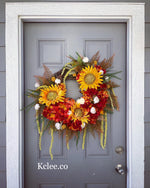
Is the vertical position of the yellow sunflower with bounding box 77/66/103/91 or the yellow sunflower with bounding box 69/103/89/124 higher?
the yellow sunflower with bounding box 77/66/103/91

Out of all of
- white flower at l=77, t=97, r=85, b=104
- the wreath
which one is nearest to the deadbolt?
the wreath

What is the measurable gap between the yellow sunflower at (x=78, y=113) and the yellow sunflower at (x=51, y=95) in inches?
5.0

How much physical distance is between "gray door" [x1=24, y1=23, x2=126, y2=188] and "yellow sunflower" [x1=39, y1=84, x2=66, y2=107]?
0.13 m

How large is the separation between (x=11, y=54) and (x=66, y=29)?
0.53m

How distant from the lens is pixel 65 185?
1.75m

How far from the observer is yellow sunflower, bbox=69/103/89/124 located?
160 centimetres

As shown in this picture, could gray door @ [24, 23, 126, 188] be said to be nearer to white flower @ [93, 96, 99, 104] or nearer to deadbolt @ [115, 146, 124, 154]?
deadbolt @ [115, 146, 124, 154]

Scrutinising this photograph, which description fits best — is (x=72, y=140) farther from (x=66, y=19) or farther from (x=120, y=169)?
(x=66, y=19)

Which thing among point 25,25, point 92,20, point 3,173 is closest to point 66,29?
point 92,20

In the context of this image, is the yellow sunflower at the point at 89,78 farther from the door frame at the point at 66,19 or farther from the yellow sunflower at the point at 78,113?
the door frame at the point at 66,19

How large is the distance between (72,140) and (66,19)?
42.2 inches

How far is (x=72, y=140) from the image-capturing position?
1729mm

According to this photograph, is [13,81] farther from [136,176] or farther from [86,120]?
[136,176]

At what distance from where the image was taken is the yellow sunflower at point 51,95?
5.23 feet
